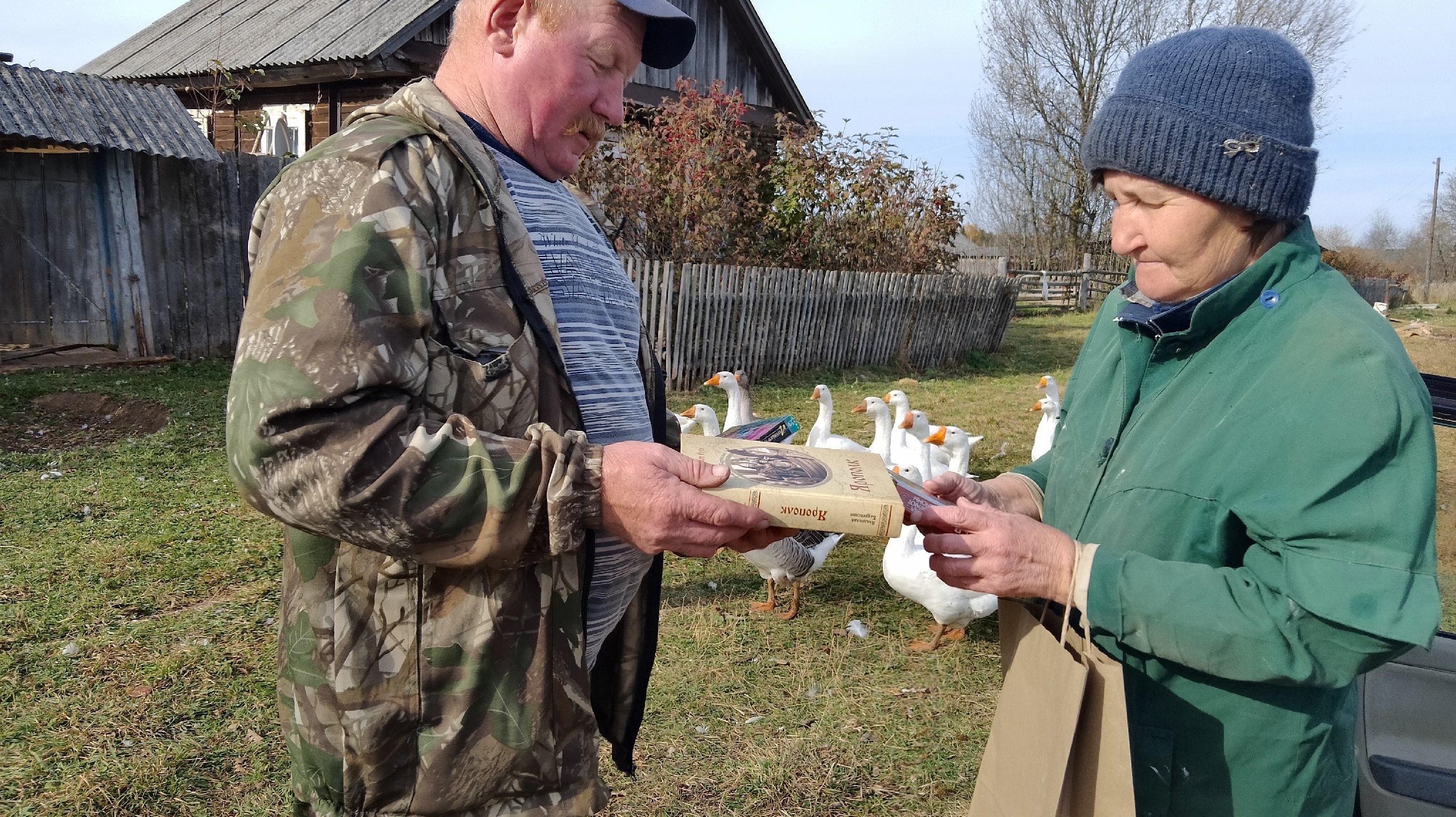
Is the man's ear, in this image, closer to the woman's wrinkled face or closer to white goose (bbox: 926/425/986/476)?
the woman's wrinkled face

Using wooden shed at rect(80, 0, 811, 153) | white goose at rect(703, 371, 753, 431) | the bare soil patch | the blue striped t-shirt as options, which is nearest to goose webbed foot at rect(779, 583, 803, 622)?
white goose at rect(703, 371, 753, 431)

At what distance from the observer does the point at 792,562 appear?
16.1ft

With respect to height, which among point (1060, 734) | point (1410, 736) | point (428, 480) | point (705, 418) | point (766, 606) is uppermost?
point (428, 480)

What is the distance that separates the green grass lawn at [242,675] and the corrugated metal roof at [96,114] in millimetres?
4080

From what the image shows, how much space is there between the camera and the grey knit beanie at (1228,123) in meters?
1.51

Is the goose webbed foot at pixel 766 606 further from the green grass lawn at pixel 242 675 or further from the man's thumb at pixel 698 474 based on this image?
the man's thumb at pixel 698 474

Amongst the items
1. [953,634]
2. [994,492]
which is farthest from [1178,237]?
[953,634]

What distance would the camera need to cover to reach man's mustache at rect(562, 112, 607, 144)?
1724 millimetres

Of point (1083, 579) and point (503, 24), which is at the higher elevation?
point (503, 24)

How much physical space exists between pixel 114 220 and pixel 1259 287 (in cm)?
1140

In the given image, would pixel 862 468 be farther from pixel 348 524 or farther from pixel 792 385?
pixel 792 385

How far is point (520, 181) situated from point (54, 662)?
3.72m

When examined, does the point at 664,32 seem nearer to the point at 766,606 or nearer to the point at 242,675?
the point at 242,675

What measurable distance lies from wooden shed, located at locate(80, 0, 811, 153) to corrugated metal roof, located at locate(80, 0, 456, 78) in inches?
1.0
